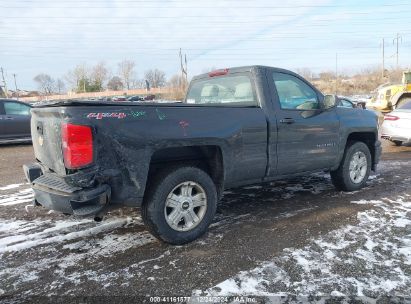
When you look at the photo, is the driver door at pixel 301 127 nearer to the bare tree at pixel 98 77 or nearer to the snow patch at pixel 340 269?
the snow patch at pixel 340 269

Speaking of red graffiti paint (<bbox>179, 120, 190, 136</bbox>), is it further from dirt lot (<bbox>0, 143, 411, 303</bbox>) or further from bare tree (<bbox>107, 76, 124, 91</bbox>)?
bare tree (<bbox>107, 76, 124, 91</bbox>)

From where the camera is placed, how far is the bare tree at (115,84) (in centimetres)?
8612

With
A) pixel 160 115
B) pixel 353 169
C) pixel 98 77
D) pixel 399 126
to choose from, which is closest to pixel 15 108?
pixel 160 115

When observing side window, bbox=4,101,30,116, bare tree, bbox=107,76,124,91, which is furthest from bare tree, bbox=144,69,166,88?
side window, bbox=4,101,30,116

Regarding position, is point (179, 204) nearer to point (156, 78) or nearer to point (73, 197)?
point (73, 197)

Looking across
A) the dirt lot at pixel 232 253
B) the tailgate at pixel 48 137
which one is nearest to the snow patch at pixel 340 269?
the dirt lot at pixel 232 253

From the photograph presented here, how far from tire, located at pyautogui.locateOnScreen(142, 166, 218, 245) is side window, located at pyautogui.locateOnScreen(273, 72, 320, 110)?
156cm

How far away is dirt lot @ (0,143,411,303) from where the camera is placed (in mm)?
3084

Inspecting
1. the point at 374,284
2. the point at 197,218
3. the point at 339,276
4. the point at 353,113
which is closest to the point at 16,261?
the point at 197,218

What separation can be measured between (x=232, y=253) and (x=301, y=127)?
2012 millimetres

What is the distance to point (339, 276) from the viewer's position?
323 centimetres

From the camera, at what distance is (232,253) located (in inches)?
146

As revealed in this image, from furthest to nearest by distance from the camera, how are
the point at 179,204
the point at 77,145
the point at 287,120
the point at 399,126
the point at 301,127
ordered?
the point at 399,126 < the point at 301,127 < the point at 287,120 < the point at 179,204 < the point at 77,145

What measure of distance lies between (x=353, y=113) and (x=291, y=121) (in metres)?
1.64
